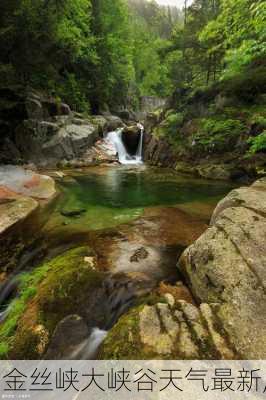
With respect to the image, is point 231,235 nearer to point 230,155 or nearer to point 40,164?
point 230,155

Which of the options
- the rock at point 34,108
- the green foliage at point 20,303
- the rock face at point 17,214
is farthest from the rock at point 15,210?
the rock at point 34,108

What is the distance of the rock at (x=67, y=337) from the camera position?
2.94 metres

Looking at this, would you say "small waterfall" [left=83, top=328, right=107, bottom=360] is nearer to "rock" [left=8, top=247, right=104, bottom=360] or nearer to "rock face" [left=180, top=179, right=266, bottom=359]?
"rock" [left=8, top=247, right=104, bottom=360]

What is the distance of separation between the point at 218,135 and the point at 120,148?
10491 millimetres

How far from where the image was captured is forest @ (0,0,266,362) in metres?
2.88

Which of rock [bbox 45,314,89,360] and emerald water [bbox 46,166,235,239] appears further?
emerald water [bbox 46,166,235,239]

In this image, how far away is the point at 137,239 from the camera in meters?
5.52

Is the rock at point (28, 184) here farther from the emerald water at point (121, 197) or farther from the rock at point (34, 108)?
the rock at point (34, 108)

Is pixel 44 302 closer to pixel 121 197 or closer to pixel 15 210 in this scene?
pixel 15 210

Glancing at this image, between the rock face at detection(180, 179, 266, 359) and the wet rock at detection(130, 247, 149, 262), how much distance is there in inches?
32.8

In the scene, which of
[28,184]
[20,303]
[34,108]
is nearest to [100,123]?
[34,108]

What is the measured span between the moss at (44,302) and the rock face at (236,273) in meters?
1.70

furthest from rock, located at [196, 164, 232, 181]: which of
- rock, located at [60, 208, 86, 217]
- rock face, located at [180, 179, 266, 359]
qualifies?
rock face, located at [180, 179, 266, 359]

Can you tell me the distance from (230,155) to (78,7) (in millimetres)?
16690
